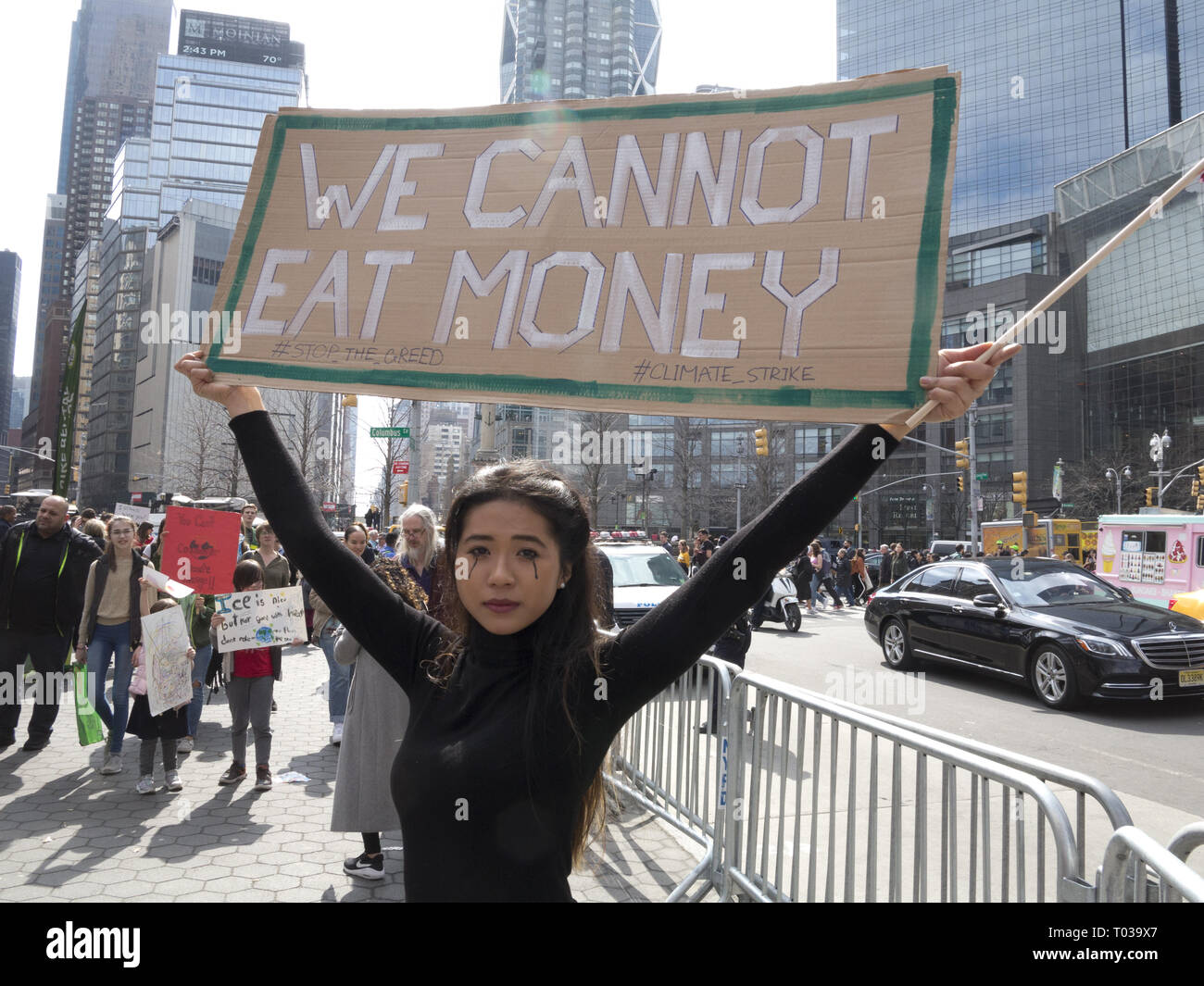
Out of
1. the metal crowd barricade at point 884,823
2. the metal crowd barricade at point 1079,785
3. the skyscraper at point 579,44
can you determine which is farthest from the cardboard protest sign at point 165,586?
the skyscraper at point 579,44

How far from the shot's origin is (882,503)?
244 feet

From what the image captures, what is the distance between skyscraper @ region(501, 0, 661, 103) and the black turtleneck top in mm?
166532

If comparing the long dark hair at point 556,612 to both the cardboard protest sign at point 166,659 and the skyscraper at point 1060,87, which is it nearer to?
the cardboard protest sign at point 166,659

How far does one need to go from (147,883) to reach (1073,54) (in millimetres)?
97291

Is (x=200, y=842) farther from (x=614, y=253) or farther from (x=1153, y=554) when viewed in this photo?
(x=1153, y=554)

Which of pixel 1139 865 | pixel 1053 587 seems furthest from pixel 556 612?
pixel 1053 587

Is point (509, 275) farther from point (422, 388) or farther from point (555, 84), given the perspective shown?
point (555, 84)

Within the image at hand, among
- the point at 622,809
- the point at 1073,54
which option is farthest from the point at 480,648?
the point at 1073,54

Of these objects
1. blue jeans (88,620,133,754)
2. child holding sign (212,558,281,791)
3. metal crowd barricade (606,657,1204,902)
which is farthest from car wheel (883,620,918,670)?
blue jeans (88,620,133,754)

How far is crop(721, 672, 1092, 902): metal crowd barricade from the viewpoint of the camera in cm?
264

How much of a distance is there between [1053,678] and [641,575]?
553 cm

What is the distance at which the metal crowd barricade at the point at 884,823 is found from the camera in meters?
2.64

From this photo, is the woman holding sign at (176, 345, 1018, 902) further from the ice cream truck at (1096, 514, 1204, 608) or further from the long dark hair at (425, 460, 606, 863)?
the ice cream truck at (1096, 514, 1204, 608)
